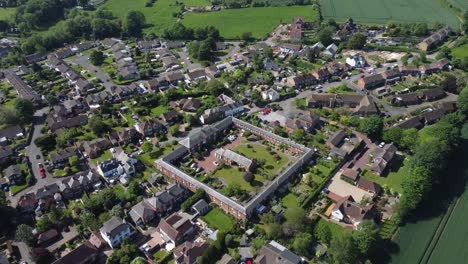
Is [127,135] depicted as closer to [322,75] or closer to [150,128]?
[150,128]

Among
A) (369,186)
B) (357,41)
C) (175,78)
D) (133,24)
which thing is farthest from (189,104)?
(133,24)

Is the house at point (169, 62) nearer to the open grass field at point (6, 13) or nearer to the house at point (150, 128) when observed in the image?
the house at point (150, 128)

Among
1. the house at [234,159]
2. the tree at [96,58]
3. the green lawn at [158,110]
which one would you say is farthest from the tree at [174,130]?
the tree at [96,58]

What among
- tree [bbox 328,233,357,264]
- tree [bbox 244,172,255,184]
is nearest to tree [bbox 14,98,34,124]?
tree [bbox 244,172,255,184]

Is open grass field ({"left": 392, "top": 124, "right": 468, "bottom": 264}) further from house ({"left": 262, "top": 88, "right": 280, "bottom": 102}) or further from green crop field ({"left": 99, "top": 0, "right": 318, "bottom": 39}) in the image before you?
green crop field ({"left": 99, "top": 0, "right": 318, "bottom": 39})

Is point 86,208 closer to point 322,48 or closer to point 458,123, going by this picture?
point 458,123
